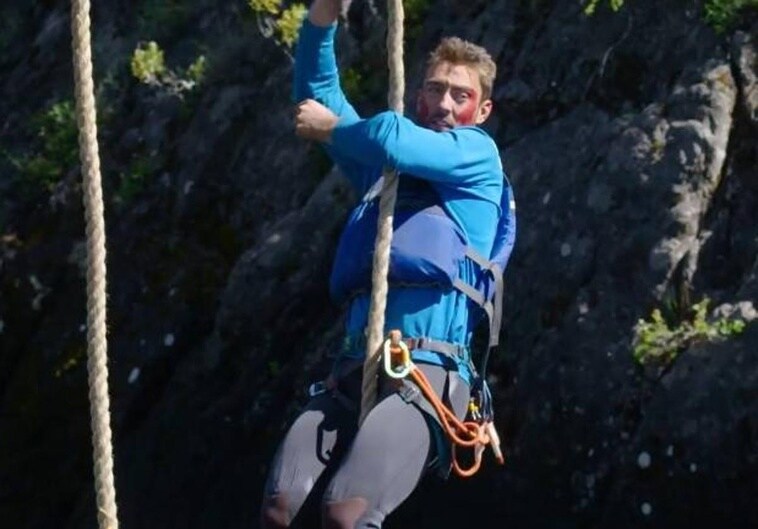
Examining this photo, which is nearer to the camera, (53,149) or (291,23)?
(291,23)

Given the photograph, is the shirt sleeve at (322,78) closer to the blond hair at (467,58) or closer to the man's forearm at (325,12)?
the man's forearm at (325,12)

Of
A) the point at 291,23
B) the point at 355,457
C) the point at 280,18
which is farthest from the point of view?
the point at 280,18

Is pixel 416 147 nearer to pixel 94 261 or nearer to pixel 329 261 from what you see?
pixel 94 261

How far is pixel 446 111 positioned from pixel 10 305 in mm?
4693

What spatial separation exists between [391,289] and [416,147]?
440mm

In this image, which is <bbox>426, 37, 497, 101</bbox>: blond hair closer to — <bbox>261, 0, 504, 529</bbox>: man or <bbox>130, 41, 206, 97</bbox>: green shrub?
<bbox>261, 0, 504, 529</bbox>: man

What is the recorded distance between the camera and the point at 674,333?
7.52 meters

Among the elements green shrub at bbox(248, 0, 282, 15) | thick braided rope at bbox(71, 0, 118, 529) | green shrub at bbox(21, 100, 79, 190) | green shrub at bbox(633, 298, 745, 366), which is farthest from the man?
green shrub at bbox(21, 100, 79, 190)

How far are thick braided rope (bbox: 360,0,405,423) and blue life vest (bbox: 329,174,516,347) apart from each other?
0.11 meters

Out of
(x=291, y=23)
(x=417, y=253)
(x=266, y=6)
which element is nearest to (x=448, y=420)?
(x=417, y=253)

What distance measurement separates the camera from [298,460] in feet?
18.6

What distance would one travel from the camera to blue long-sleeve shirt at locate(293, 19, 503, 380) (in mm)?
5742

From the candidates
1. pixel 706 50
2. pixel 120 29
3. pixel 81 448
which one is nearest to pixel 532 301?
pixel 706 50

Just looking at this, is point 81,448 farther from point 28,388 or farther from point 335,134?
point 335,134
